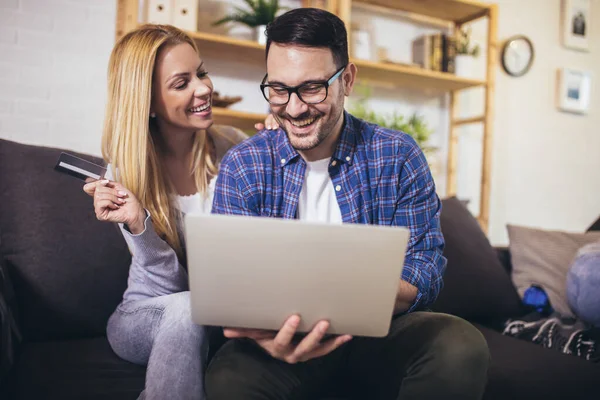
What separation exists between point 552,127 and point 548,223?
650 mm

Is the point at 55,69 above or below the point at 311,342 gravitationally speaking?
above

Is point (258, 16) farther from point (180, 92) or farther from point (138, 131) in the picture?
point (138, 131)

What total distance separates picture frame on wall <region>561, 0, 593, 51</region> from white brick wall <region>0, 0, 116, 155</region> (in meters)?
2.89

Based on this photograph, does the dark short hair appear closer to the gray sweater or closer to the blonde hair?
the blonde hair

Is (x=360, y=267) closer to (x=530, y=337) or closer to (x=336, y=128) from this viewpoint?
(x=336, y=128)

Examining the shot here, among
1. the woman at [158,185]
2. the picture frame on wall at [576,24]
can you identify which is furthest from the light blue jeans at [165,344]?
the picture frame on wall at [576,24]

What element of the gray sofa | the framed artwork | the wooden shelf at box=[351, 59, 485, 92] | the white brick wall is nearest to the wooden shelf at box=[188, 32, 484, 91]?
the wooden shelf at box=[351, 59, 485, 92]

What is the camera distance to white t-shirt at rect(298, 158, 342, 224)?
1.29 m

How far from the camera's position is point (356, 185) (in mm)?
1269

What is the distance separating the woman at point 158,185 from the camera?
1.13 m

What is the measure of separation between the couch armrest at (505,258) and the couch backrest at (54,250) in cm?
134

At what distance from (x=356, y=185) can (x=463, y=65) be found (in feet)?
7.19

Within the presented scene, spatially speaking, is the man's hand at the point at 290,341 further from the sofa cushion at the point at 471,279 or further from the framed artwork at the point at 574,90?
the framed artwork at the point at 574,90

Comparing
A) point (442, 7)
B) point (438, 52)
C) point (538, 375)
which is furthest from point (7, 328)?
point (442, 7)
